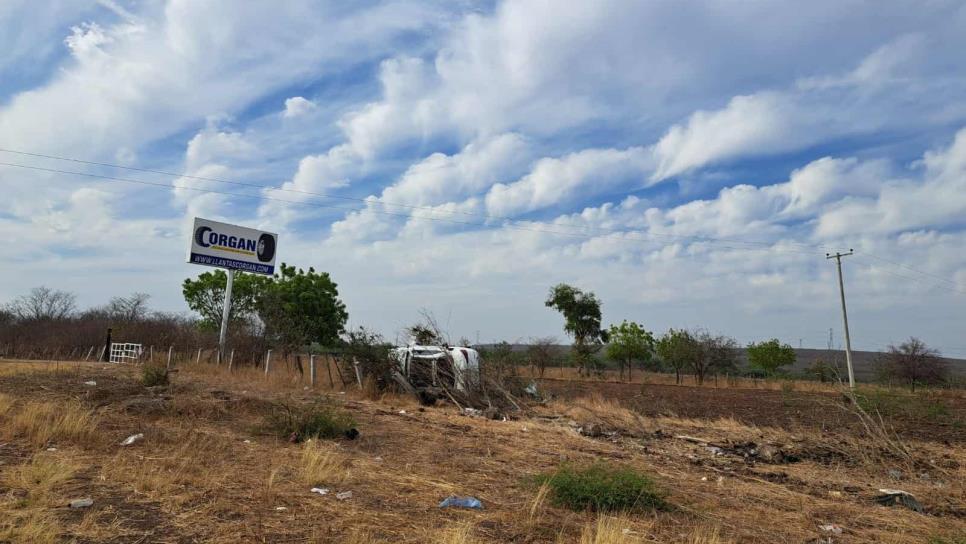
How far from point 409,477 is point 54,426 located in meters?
4.79

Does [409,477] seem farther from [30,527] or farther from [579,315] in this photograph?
[579,315]

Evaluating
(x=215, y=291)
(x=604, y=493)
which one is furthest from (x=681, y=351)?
(x=604, y=493)

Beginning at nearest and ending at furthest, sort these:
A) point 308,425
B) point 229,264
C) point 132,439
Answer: point 132,439 < point 308,425 < point 229,264

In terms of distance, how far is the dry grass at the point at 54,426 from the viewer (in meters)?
7.67

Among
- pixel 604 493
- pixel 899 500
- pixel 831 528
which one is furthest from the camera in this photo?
pixel 899 500

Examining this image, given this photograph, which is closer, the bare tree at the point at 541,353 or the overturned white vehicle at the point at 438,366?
the overturned white vehicle at the point at 438,366

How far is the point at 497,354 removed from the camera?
17609mm

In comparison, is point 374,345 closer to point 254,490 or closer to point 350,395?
point 350,395

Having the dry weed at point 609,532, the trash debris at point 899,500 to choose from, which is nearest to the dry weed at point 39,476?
the dry weed at point 609,532

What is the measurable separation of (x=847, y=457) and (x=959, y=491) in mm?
2770

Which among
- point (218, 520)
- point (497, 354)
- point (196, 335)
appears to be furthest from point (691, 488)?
point (196, 335)

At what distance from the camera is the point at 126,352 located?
90.0ft

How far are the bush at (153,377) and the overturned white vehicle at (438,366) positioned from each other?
560 centimetres

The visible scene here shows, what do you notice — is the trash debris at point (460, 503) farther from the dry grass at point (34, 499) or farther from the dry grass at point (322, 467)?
the dry grass at point (34, 499)
